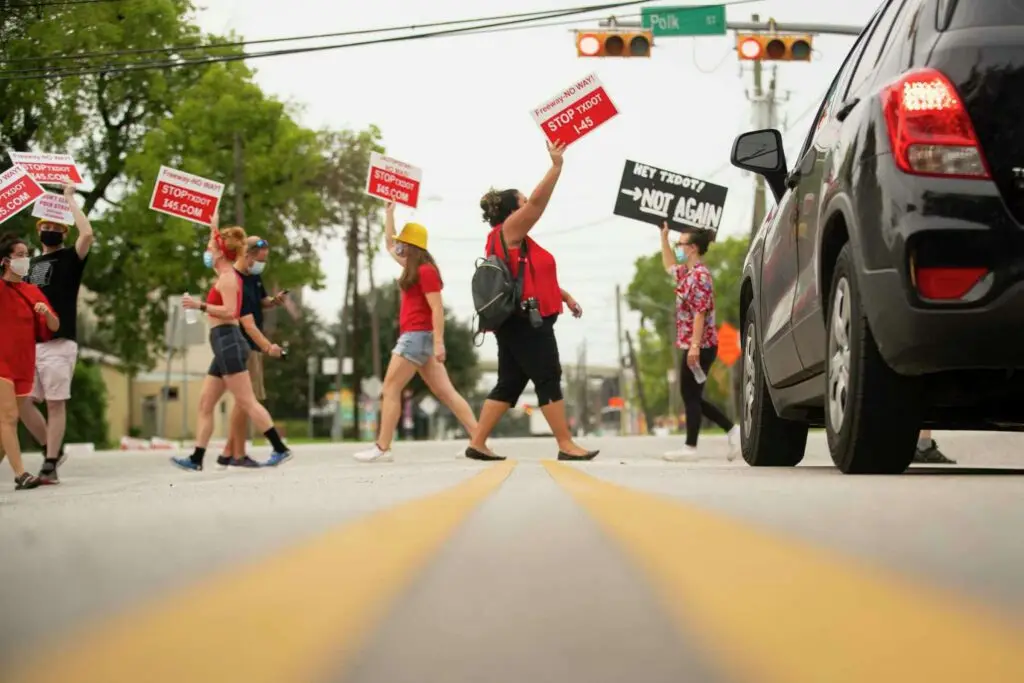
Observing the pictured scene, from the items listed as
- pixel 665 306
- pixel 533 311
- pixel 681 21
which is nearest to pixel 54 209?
pixel 533 311

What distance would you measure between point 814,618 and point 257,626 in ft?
3.05

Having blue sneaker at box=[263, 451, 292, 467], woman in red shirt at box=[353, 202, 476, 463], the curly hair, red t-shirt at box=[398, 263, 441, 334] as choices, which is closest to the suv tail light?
the curly hair

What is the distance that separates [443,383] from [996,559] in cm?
1034

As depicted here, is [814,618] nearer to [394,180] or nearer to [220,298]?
[220,298]

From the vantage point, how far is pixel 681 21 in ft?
69.8

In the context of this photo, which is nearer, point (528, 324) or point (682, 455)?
point (528, 324)

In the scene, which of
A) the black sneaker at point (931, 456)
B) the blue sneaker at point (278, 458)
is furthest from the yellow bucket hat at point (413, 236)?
the black sneaker at point (931, 456)

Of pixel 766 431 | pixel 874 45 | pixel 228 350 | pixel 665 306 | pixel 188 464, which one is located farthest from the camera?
pixel 665 306

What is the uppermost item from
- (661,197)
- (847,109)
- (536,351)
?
(661,197)

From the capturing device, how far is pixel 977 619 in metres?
2.49

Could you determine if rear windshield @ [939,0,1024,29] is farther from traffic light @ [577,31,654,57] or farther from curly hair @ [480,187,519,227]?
traffic light @ [577,31,654,57]

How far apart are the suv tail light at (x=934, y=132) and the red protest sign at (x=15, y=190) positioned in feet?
31.0

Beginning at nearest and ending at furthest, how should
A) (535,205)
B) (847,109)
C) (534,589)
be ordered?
(534,589) → (847,109) → (535,205)

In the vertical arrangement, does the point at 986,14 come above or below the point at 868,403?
above
